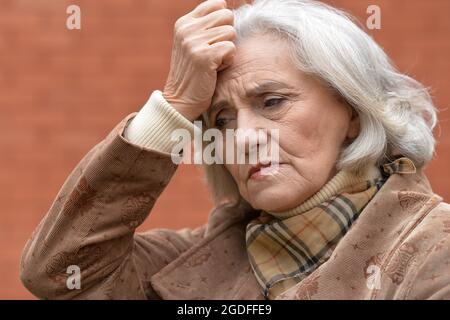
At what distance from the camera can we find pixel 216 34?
8.95 feet

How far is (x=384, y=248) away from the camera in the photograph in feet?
8.13

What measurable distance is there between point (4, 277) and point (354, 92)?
10.0 ft

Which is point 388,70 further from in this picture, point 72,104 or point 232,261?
point 72,104

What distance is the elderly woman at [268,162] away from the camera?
2660 millimetres

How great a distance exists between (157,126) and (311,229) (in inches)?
22.1

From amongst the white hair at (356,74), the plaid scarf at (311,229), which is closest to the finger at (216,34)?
the white hair at (356,74)

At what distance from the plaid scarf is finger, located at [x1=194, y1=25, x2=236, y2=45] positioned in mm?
554

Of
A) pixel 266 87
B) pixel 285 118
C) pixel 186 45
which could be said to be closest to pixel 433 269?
pixel 285 118

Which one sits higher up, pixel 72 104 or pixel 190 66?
pixel 190 66

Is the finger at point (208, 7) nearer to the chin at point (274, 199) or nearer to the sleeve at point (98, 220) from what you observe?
the sleeve at point (98, 220)

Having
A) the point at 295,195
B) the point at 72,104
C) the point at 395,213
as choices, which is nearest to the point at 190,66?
the point at 295,195

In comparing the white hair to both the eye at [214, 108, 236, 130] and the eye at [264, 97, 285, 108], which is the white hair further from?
the eye at [214, 108, 236, 130]

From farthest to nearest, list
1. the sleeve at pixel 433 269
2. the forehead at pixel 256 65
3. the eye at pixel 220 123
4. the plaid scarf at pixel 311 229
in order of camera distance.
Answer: the eye at pixel 220 123 → the forehead at pixel 256 65 → the plaid scarf at pixel 311 229 → the sleeve at pixel 433 269

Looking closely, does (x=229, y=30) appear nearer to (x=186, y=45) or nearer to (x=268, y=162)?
(x=186, y=45)
